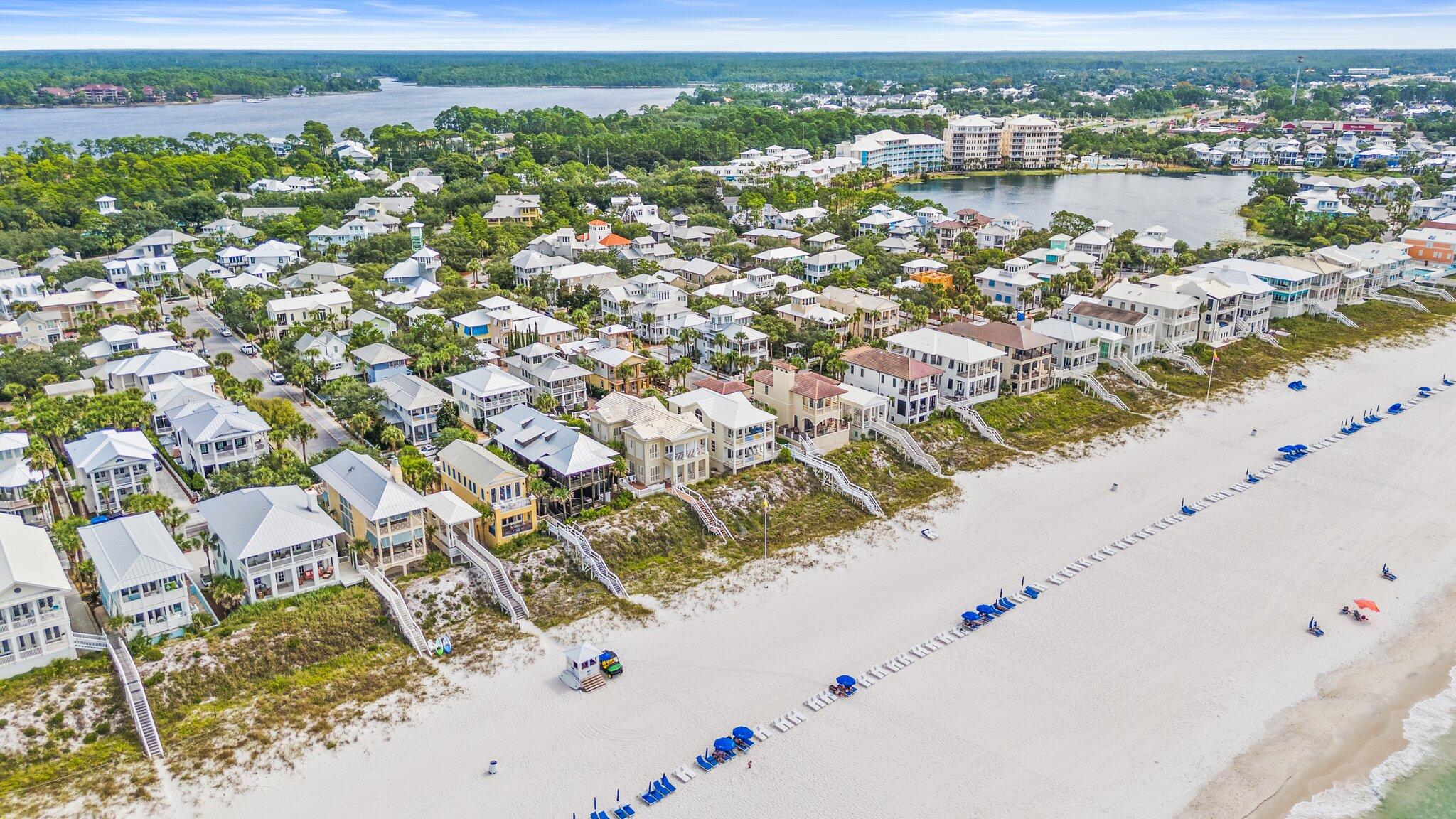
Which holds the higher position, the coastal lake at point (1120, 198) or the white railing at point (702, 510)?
the coastal lake at point (1120, 198)

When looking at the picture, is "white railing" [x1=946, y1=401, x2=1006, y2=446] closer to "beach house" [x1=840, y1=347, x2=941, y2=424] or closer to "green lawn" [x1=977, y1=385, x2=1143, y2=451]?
"green lawn" [x1=977, y1=385, x2=1143, y2=451]

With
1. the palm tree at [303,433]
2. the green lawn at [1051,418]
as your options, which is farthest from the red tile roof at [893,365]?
the palm tree at [303,433]

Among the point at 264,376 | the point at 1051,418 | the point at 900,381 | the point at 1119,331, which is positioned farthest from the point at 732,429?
the point at 264,376

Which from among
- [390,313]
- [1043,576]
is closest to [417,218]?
[390,313]

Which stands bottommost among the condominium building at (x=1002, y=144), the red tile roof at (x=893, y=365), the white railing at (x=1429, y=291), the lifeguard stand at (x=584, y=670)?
the lifeguard stand at (x=584, y=670)

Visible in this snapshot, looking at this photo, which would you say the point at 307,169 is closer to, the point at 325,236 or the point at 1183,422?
the point at 325,236

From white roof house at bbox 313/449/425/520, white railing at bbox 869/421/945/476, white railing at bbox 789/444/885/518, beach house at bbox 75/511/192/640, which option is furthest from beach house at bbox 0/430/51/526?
white railing at bbox 869/421/945/476

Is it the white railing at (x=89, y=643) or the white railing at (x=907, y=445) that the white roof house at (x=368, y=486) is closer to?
the white railing at (x=89, y=643)
